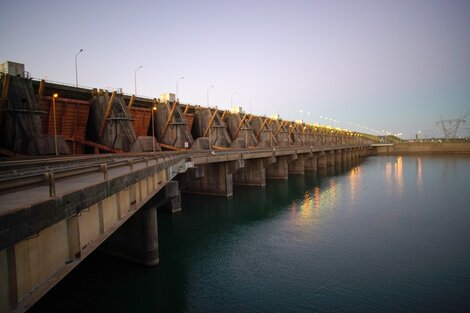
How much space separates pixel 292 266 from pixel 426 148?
164 metres

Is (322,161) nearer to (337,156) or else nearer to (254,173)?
(337,156)

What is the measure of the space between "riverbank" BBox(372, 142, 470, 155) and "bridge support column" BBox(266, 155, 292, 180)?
12534cm

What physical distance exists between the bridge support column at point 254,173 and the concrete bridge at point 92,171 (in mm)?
195

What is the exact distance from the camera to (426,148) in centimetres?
15175

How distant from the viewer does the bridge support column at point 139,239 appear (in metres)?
18.4

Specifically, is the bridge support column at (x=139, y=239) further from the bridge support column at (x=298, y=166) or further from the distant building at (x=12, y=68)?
the bridge support column at (x=298, y=166)

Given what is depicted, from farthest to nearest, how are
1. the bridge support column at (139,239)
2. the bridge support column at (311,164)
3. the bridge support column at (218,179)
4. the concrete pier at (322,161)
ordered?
the concrete pier at (322,161), the bridge support column at (311,164), the bridge support column at (218,179), the bridge support column at (139,239)

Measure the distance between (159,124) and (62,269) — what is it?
133 feet

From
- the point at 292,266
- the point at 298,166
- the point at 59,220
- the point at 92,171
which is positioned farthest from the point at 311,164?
the point at 59,220

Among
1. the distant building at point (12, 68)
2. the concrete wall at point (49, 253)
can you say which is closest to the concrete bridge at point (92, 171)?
the concrete wall at point (49, 253)

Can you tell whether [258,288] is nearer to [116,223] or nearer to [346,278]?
[346,278]

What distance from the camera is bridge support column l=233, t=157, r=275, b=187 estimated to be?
5050 centimetres

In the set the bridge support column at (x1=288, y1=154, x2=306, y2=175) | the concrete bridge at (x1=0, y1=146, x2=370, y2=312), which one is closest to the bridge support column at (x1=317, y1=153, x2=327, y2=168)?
the bridge support column at (x1=288, y1=154, x2=306, y2=175)

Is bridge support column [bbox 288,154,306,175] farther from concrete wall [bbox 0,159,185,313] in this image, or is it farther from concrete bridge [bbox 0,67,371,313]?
concrete wall [bbox 0,159,185,313]
